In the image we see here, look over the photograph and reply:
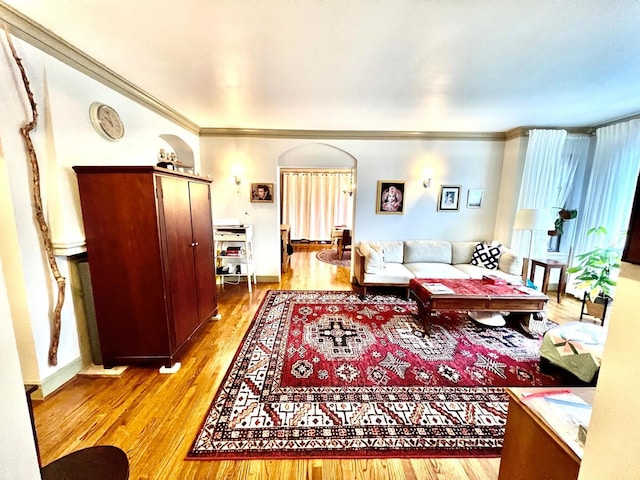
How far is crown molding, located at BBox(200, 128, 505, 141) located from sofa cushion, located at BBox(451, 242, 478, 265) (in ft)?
5.64

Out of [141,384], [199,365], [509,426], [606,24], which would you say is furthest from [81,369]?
[606,24]

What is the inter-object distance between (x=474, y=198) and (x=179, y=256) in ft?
14.4

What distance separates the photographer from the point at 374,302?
11.8 feet

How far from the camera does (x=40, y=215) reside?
1.75 meters

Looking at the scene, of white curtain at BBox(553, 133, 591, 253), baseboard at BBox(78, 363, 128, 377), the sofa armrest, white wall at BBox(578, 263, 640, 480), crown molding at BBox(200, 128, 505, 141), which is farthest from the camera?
crown molding at BBox(200, 128, 505, 141)

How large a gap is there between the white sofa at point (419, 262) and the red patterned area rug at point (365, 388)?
27.4 inches

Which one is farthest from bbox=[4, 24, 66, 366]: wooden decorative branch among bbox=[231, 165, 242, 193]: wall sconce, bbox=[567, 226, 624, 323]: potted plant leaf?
bbox=[567, 226, 624, 323]: potted plant leaf

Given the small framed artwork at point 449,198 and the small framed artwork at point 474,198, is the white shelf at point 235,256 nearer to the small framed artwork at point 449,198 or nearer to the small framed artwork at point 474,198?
the small framed artwork at point 449,198

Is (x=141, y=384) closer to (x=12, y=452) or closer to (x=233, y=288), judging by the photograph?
(x=12, y=452)

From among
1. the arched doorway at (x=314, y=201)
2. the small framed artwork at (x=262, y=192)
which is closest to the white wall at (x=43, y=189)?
the small framed artwork at (x=262, y=192)

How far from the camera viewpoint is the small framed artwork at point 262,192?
417cm

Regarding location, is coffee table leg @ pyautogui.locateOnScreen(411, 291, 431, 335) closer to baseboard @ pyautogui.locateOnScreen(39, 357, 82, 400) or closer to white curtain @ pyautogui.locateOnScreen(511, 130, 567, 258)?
white curtain @ pyautogui.locateOnScreen(511, 130, 567, 258)

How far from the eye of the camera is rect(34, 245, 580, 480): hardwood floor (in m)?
1.36

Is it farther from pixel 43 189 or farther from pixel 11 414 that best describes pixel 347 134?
pixel 11 414
